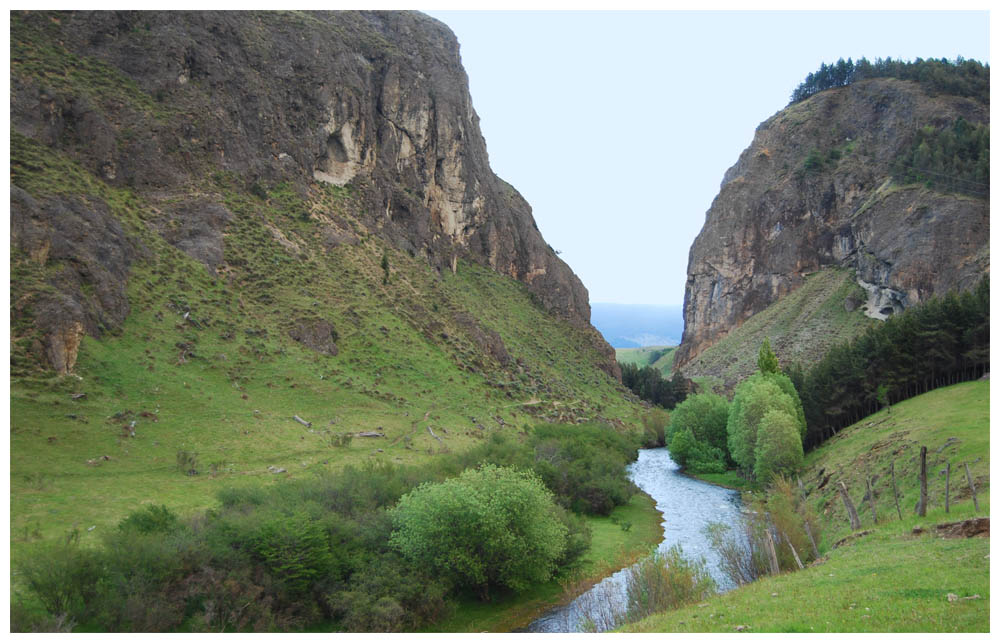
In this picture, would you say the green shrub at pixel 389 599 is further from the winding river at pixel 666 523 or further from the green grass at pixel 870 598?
the green grass at pixel 870 598

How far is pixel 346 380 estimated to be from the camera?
74062 mm

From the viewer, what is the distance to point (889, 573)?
23.7 metres

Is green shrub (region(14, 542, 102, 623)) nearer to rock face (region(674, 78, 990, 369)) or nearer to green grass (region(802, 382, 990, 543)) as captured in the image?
green grass (region(802, 382, 990, 543))

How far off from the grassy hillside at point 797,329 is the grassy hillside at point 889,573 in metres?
90.7

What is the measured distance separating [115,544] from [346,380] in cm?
4460

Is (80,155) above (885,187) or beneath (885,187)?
beneath

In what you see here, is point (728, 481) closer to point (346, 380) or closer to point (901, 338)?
point (901, 338)

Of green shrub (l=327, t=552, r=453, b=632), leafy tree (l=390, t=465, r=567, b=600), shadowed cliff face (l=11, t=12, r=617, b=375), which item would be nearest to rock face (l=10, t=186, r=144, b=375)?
shadowed cliff face (l=11, t=12, r=617, b=375)

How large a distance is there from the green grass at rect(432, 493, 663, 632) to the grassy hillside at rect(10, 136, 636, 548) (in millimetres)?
19627

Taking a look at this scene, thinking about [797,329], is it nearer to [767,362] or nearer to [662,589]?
[767,362]

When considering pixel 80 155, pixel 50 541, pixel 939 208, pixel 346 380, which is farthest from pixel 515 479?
pixel 939 208

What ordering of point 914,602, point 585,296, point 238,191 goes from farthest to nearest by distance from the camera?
point 585,296
point 238,191
point 914,602

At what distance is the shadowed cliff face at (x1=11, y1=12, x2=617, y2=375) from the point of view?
8184 centimetres

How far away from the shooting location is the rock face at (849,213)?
122312mm
